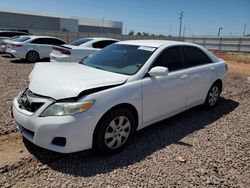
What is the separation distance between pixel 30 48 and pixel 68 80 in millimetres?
9900

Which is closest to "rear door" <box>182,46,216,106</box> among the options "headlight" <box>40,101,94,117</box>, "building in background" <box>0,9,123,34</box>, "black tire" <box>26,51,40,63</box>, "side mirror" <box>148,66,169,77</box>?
"side mirror" <box>148,66,169,77</box>

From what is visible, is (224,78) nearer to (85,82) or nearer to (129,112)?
(129,112)

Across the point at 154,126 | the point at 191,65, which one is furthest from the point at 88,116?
the point at 191,65

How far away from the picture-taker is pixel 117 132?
3.36 metres

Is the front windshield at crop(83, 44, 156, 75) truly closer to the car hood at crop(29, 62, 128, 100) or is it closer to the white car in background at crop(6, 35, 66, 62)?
the car hood at crop(29, 62, 128, 100)

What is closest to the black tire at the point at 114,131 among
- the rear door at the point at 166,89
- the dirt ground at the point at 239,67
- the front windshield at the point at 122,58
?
the rear door at the point at 166,89

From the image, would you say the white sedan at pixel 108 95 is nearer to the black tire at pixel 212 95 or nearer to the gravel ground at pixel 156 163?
the gravel ground at pixel 156 163

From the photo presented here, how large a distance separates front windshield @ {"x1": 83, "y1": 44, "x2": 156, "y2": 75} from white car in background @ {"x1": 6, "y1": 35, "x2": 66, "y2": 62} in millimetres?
8461

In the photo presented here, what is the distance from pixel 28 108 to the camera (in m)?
3.15

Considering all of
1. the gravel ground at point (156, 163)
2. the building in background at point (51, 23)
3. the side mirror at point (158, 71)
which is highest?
the building in background at point (51, 23)

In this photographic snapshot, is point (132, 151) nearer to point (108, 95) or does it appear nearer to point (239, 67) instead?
point (108, 95)

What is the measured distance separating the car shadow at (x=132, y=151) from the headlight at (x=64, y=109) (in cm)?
71

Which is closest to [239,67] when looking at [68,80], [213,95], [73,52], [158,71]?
[73,52]

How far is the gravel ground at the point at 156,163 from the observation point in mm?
2869
